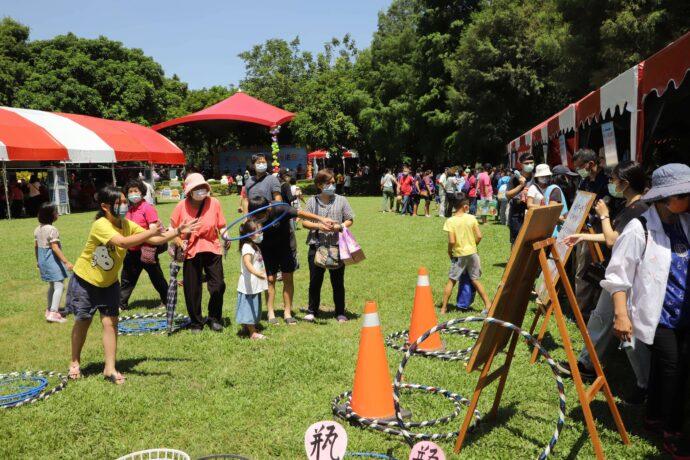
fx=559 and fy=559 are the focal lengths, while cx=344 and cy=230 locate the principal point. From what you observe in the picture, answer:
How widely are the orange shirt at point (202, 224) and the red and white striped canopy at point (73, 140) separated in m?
20.0

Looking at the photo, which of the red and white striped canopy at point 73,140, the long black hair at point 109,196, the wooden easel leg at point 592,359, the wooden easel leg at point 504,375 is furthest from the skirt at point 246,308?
the red and white striped canopy at point 73,140

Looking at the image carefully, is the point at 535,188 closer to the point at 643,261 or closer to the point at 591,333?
the point at 591,333

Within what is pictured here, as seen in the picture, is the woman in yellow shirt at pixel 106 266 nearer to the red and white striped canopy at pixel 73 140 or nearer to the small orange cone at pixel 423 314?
the small orange cone at pixel 423 314

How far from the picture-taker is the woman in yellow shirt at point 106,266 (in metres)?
5.22

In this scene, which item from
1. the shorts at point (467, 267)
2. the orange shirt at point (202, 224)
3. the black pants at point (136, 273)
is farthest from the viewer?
the black pants at point (136, 273)

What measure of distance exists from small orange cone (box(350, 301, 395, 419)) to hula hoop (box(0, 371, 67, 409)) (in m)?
2.80

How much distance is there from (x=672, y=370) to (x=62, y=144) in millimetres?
27824

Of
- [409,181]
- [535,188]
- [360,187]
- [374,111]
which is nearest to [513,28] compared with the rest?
[374,111]

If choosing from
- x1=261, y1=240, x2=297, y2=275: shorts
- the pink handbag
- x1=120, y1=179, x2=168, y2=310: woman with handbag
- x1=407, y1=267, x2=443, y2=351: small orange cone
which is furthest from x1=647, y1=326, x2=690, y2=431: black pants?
x1=120, y1=179, x2=168, y2=310: woman with handbag

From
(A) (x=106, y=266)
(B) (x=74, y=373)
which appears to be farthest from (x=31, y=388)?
(A) (x=106, y=266)

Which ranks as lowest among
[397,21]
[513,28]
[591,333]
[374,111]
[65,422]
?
[65,422]

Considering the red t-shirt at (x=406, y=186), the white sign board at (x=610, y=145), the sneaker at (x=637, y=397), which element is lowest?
the sneaker at (x=637, y=397)

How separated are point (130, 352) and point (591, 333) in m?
4.88

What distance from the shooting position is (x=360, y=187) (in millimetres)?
41969
